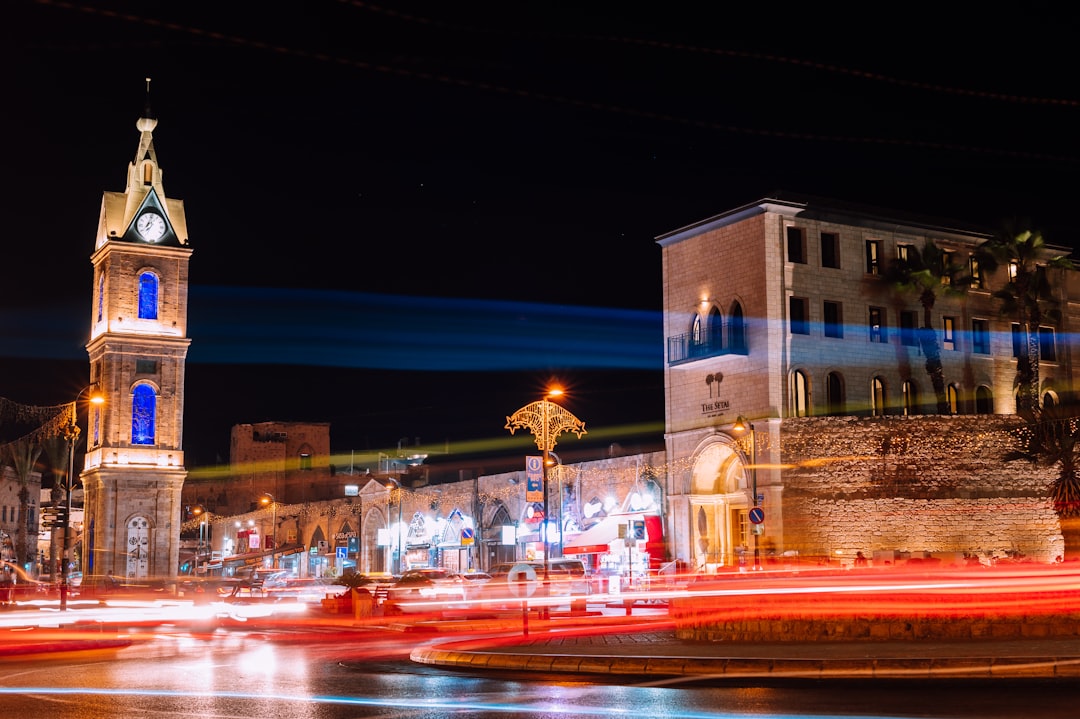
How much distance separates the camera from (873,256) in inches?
1930

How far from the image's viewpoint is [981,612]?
18.3 m

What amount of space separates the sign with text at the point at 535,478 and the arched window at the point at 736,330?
17.3 m

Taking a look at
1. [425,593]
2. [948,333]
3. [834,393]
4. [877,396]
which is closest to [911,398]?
[877,396]

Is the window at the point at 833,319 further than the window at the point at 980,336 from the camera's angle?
No

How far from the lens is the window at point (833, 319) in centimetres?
4756

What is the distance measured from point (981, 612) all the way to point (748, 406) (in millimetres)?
28360

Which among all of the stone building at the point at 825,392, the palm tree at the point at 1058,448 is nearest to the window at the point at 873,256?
the stone building at the point at 825,392

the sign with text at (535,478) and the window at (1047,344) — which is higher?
the window at (1047,344)

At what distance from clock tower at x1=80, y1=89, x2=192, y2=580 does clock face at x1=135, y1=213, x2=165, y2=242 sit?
6 centimetres

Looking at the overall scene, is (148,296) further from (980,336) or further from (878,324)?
(980,336)

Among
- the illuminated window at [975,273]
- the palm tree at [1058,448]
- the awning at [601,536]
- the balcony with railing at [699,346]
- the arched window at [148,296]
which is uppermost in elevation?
the arched window at [148,296]

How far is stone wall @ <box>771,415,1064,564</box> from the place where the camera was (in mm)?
44469

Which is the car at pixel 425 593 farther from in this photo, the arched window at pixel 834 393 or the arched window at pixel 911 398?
the arched window at pixel 911 398

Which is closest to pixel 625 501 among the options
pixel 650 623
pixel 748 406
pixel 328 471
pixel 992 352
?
pixel 748 406
